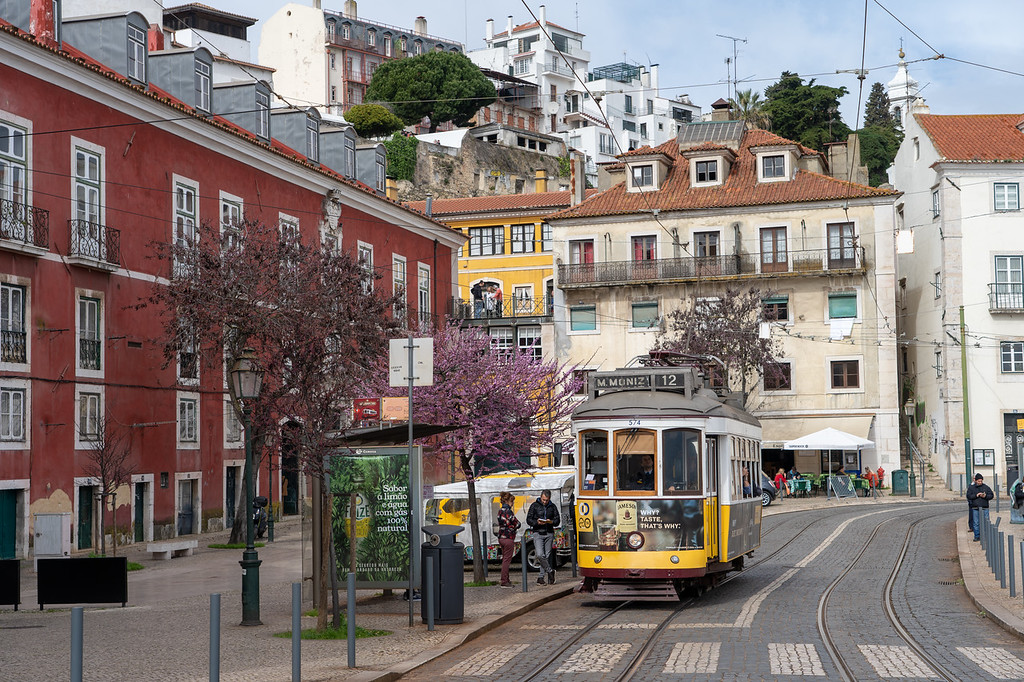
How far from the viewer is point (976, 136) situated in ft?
187

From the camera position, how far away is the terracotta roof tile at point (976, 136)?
178ft

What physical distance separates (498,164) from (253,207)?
53.7 metres

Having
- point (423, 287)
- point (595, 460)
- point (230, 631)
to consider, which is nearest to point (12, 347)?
point (230, 631)

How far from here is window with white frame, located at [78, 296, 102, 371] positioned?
96.1ft

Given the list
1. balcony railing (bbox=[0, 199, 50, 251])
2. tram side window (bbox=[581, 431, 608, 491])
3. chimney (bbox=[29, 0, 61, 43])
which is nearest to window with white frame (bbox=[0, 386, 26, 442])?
balcony railing (bbox=[0, 199, 50, 251])

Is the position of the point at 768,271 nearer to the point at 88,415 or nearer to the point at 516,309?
the point at 516,309

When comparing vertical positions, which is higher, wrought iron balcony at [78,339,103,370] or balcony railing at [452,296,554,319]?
balcony railing at [452,296,554,319]

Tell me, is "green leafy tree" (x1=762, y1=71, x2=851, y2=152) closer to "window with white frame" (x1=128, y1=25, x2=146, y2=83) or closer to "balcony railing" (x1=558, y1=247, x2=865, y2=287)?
"balcony railing" (x1=558, y1=247, x2=865, y2=287)

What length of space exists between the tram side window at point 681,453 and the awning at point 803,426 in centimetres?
3638

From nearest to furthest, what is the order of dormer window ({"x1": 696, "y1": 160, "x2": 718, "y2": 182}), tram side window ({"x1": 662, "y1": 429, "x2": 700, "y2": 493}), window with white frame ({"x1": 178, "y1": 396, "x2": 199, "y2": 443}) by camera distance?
tram side window ({"x1": 662, "y1": 429, "x2": 700, "y2": 493}) → window with white frame ({"x1": 178, "y1": 396, "x2": 199, "y2": 443}) → dormer window ({"x1": 696, "y1": 160, "x2": 718, "y2": 182})

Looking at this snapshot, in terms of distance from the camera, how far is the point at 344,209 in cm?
4234

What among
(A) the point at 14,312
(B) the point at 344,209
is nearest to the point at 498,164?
(B) the point at 344,209

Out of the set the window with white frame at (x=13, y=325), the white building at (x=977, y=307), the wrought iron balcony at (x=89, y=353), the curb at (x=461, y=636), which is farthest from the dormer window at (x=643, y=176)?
the curb at (x=461, y=636)

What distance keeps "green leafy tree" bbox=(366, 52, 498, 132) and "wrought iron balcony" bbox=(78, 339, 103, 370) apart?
72083 millimetres
